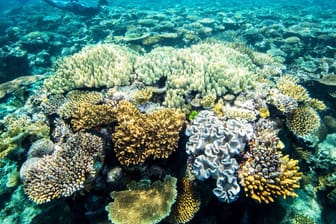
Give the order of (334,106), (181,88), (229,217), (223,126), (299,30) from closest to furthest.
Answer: (223,126)
(229,217)
(181,88)
(334,106)
(299,30)

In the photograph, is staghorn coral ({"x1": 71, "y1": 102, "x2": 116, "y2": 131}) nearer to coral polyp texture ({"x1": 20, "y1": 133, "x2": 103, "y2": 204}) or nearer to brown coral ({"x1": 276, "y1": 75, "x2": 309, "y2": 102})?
coral polyp texture ({"x1": 20, "y1": 133, "x2": 103, "y2": 204})

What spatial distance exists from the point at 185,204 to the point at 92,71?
3.52 m

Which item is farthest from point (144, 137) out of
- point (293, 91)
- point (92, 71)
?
point (293, 91)

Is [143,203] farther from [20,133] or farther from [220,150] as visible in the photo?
[20,133]

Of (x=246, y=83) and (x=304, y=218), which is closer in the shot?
(x=304, y=218)

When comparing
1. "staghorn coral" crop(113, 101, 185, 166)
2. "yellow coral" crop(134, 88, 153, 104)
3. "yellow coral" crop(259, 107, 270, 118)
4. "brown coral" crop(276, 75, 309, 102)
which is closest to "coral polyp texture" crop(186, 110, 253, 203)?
"staghorn coral" crop(113, 101, 185, 166)

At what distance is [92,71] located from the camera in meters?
5.62

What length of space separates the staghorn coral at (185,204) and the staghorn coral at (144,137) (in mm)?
641

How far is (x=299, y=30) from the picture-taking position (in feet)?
40.1

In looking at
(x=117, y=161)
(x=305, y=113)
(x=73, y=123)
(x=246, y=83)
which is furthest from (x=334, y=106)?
(x=73, y=123)

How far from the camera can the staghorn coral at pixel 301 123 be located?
4.75 meters

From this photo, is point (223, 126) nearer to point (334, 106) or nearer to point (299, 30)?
point (334, 106)

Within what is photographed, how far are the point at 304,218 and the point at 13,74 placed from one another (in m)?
12.1

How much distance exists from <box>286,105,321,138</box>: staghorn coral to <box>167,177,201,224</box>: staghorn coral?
7.53 ft
